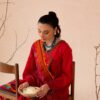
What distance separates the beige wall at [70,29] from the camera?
6.73 ft

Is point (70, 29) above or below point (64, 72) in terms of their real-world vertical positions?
above

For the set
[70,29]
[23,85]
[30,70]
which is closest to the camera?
[23,85]

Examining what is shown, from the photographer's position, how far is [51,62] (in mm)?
1604

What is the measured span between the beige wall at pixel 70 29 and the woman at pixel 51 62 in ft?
1.67

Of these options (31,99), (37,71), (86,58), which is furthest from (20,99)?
(86,58)

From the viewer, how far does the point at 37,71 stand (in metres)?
1.70

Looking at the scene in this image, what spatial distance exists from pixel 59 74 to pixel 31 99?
0.77ft

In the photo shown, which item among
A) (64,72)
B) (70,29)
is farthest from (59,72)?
(70,29)

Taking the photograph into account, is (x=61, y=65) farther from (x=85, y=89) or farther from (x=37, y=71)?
(x=85, y=89)

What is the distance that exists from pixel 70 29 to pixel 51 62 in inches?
24.5

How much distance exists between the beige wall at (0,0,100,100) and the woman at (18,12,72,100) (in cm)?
51

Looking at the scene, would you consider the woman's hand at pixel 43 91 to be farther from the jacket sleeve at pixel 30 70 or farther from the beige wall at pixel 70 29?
the beige wall at pixel 70 29

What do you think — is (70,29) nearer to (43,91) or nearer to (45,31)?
(45,31)

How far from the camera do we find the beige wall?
2.05m
